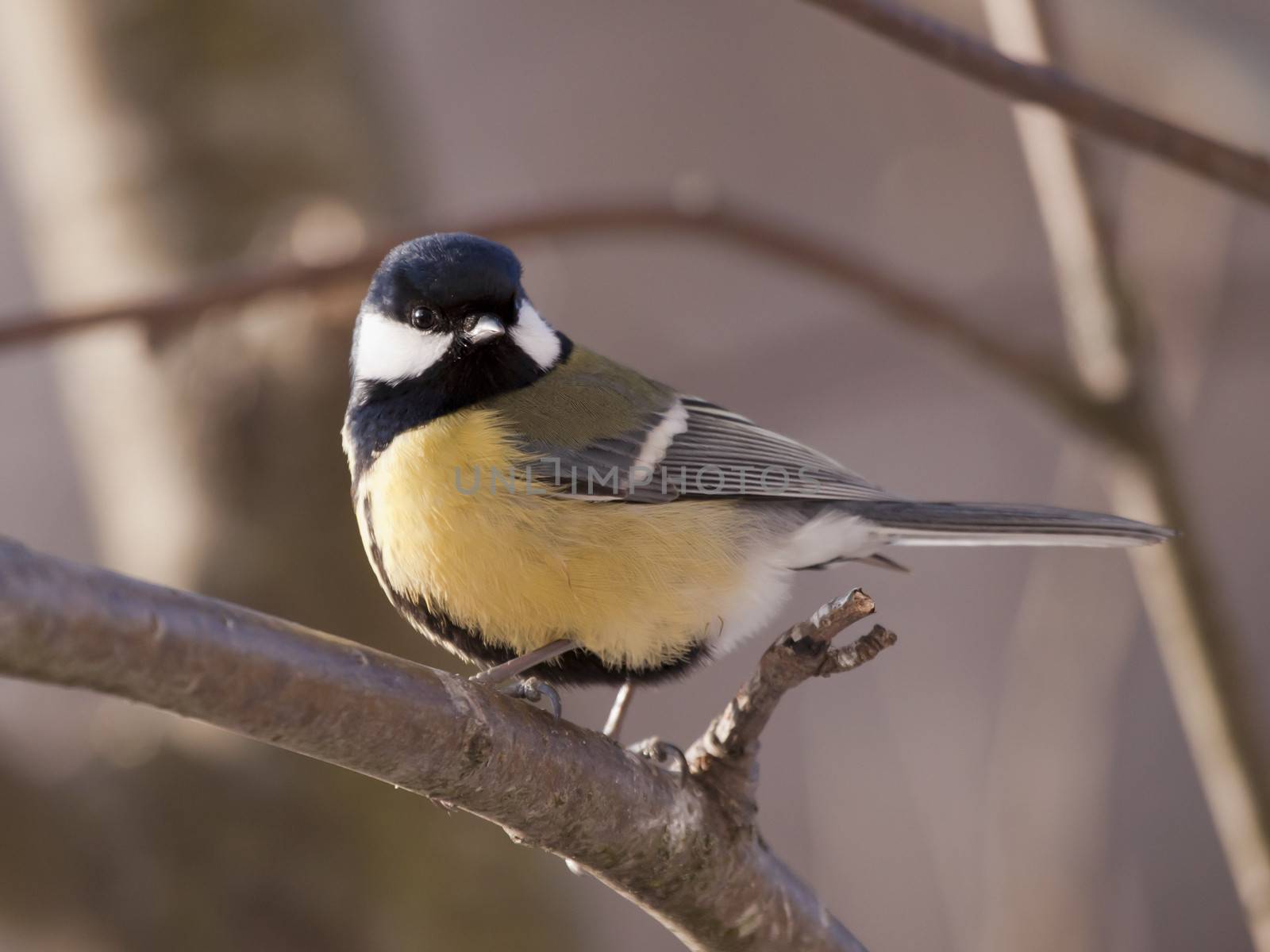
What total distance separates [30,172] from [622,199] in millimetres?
1614

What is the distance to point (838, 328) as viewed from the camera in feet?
9.27

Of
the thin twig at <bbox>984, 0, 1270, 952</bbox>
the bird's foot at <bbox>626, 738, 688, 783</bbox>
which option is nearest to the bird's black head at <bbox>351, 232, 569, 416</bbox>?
the bird's foot at <bbox>626, 738, 688, 783</bbox>

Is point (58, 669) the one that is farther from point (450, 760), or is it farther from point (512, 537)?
point (512, 537)

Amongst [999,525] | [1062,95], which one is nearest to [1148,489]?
[999,525]

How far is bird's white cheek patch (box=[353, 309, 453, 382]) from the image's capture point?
1.80m

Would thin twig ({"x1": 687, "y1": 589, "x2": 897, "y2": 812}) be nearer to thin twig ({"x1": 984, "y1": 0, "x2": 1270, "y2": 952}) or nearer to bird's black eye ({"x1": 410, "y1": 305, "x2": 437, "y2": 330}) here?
bird's black eye ({"x1": 410, "y1": 305, "x2": 437, "y2": 330})

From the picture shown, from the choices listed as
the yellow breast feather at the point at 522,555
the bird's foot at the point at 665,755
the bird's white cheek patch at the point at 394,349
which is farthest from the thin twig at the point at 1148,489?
the bird's white cheek patch at the point at 394,349

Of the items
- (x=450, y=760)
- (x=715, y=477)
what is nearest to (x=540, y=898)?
(x=715, y=477)

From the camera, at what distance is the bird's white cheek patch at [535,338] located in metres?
1.88

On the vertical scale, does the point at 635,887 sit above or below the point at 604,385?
below

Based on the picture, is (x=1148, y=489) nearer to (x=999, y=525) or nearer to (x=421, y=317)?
(x=999, y=525)

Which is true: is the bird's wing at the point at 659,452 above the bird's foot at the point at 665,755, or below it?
above

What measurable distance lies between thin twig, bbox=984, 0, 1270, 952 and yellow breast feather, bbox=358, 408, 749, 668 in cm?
74

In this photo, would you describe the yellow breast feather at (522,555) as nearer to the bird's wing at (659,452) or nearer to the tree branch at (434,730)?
the bird's wing at (659,452)
